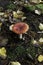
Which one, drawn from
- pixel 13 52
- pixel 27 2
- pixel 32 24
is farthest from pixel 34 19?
pixel 13 52

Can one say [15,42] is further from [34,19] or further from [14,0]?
[14,0]

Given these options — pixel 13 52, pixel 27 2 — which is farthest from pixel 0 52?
pixel 27 2

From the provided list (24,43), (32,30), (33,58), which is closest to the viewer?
(33,58)

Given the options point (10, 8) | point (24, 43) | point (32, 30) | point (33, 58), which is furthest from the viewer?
point (10, 8)

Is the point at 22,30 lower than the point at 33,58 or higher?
higher

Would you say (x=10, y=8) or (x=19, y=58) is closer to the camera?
(x=19, y=58)

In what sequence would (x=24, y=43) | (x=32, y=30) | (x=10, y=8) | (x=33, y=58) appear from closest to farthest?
(x=33, y=58) → (x=24, y=43) → (x=32, y=30) → (x=10, y=8)

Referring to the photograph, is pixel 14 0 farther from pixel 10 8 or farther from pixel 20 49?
pixel 20 49

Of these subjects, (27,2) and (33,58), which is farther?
(27,2)

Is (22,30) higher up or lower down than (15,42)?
higher up
